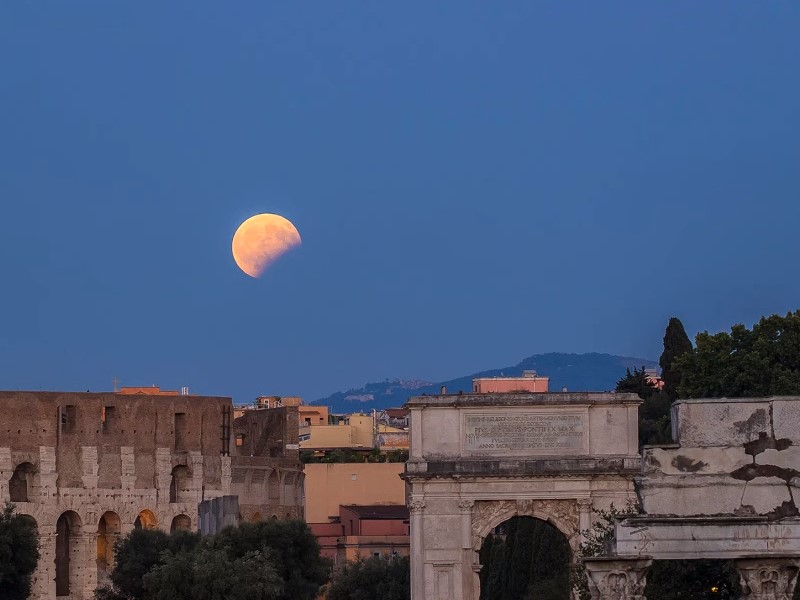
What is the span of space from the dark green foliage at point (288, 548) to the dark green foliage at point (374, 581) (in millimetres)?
715

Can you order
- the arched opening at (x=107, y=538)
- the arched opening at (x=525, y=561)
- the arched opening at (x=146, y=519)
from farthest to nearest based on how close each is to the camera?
1. the arched opening at (x=146, y=519)
2. the arched opening at (x=107, y=538)
3. the arched opening at (x=525, y=561)

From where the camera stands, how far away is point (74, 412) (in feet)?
252

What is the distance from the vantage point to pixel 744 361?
46.4 metres

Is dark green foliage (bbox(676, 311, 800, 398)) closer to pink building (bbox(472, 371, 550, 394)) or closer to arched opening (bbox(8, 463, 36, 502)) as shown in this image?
arched opening (bbox(8, 463, 36, 502))

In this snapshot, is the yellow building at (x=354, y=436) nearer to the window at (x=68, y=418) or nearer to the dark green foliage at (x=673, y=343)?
the window at (x=68, y=418)

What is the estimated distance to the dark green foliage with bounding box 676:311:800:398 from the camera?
1811 inches

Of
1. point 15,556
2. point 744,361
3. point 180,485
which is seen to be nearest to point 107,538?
point 180,485

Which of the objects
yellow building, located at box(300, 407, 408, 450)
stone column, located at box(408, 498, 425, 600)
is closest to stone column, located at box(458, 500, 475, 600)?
stone column, located at box(408, 498, 425, 600)

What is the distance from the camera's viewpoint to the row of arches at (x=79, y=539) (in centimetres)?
7650

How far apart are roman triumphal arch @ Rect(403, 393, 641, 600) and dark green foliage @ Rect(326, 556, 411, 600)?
23.8 m

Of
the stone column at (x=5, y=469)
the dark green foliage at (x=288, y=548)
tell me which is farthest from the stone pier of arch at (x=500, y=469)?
the stone column at (x=5, y=469)

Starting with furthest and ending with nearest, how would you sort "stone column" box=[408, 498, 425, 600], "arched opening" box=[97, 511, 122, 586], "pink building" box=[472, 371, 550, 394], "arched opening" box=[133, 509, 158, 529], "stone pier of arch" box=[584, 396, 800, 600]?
"pink building" box=[472, 371, 550, 394]
"arched opening" box=[133, 509, 158, 529]
"arched opening" box=[97, 511, 122, 586]
"stone column" box=[408, 498, 425, 600]
"stone pier of arch" box=[584, 396, 800, 600]

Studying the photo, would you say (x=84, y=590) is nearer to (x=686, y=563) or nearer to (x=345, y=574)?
(x=345, y=574)

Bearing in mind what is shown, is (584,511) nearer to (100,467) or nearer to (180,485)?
(100,467)
